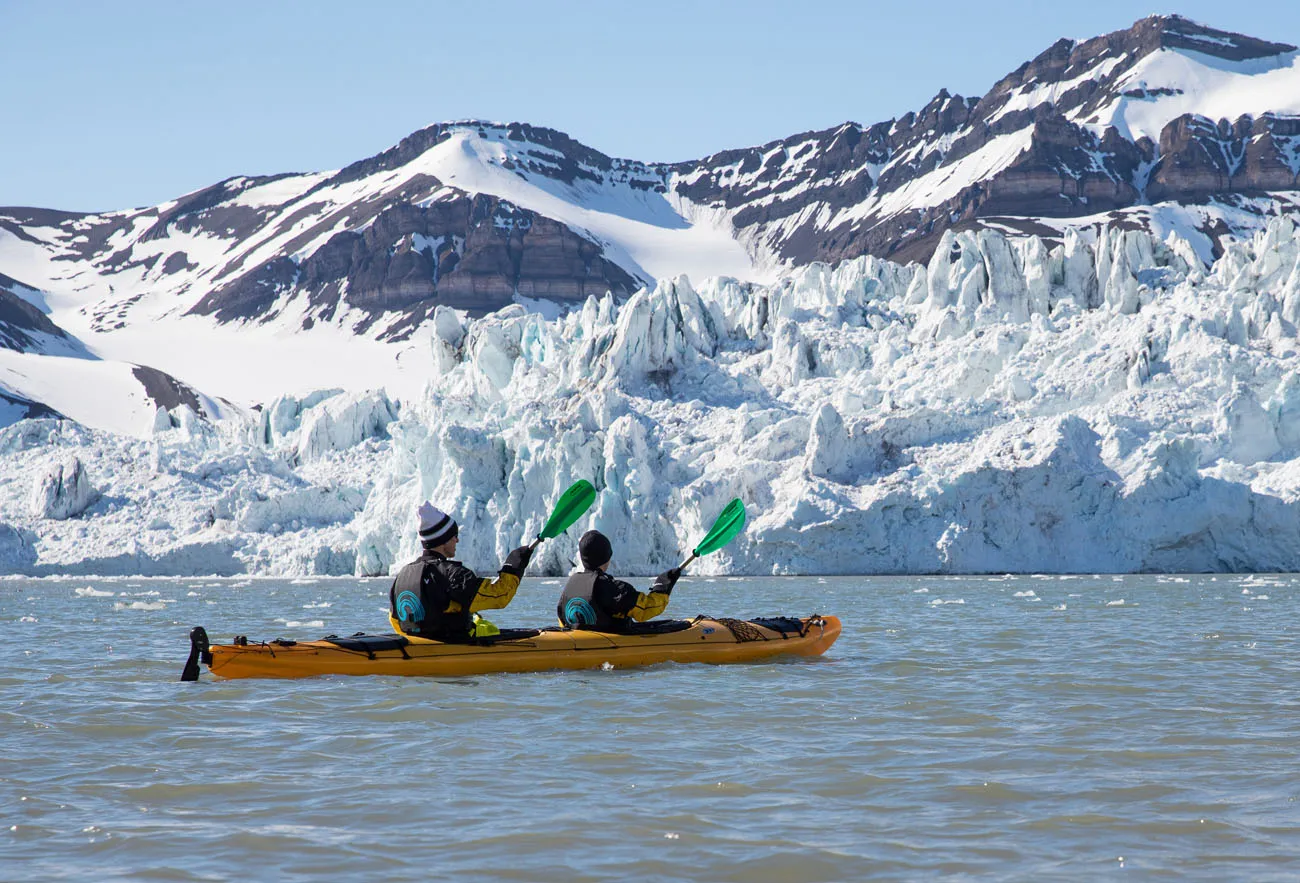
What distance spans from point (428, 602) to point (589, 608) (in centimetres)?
163

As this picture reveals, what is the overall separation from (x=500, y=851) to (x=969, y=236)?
129 feet

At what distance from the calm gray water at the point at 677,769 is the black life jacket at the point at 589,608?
1.63 feet

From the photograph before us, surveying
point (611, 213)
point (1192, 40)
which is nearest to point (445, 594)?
point (611, 213)

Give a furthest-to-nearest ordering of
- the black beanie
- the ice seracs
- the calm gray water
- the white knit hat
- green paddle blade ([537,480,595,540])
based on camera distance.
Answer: the ice seracs → green paddle blade ([537,480,595,540]) → the black beanie → the white knit hat → the calm gray water

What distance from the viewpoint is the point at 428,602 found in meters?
10.1

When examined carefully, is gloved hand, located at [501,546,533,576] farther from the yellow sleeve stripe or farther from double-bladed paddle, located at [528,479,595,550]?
double-bladed paddle, located at [528,479,595,550]

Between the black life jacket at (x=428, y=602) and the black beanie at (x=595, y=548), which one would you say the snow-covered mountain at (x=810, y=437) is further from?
the black life jacket at (x=428, y=602)

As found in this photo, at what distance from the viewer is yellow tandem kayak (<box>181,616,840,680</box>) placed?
10125 mm

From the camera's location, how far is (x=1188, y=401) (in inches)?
1291

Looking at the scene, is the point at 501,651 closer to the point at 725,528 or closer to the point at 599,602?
the point at 599,602

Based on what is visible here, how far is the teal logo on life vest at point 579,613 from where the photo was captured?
→ 1111 centimetres

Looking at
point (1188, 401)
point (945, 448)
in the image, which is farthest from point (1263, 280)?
point (945, 448)

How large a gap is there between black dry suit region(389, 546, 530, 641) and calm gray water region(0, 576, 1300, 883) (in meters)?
0.47

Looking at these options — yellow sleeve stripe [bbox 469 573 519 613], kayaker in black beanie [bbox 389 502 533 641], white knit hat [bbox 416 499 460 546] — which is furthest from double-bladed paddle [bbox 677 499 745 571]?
white knit hat [bbox 416 499 460 546]
